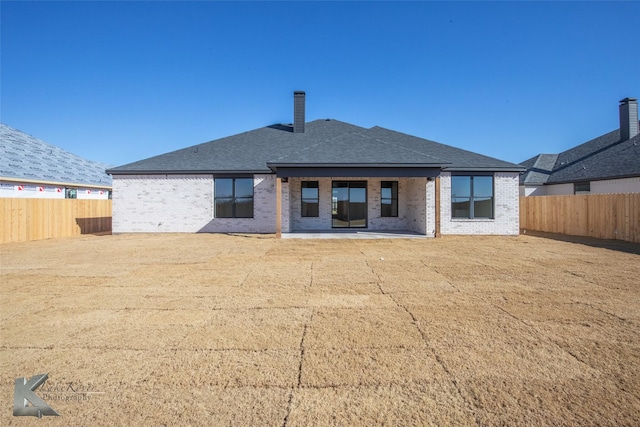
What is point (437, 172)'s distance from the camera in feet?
42.4

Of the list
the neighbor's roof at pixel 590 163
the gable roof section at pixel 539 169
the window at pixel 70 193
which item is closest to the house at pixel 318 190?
the neighbor's roof at pixel 590 163

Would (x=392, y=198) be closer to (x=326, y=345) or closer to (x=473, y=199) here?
(x=473, y=199)

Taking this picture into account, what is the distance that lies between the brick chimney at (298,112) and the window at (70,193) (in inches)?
640

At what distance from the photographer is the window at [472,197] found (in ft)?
48.0

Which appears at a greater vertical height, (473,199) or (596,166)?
(596,166)

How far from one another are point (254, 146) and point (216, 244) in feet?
24.9

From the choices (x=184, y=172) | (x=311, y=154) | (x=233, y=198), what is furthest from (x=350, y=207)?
(x=184, y=172)

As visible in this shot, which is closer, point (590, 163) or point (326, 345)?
point (326, 345)

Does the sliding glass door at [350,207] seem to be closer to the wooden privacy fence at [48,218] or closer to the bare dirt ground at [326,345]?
the bare dirt ground at [326,345]

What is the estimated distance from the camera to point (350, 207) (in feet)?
53.6

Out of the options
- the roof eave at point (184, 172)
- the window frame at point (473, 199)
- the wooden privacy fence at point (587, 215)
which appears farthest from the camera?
the roof eave at point (184, 172)

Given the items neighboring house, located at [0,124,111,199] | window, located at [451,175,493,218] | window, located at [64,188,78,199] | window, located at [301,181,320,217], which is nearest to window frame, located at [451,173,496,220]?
window, located at [451,175,493,218]

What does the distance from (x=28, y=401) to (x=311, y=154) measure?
11.7m

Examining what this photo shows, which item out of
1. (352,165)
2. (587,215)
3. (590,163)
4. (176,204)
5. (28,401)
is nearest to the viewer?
(28,401)
